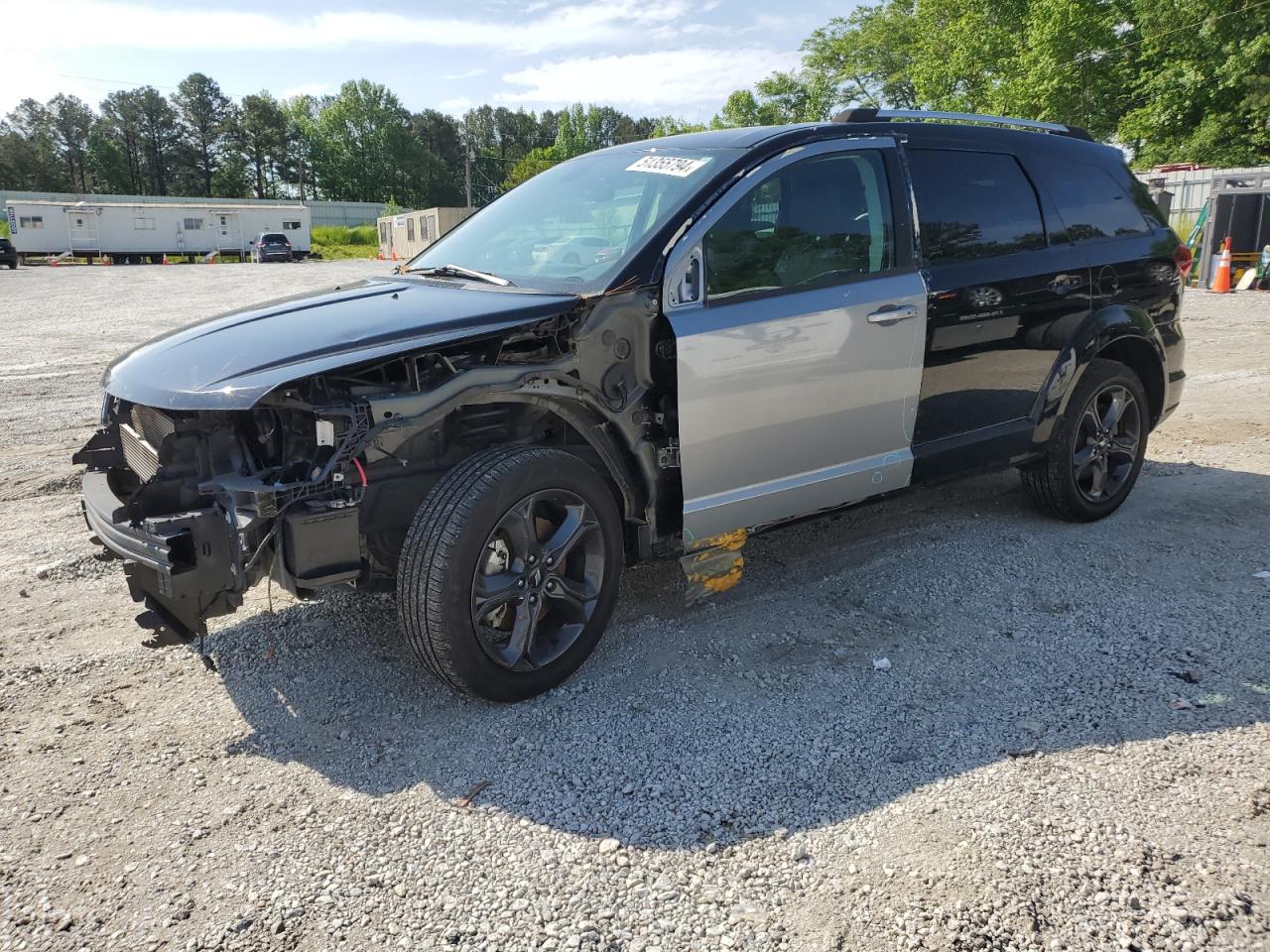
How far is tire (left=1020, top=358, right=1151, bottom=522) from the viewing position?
490 cm

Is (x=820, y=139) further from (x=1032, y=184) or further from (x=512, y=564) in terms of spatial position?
(x=512, y=564)

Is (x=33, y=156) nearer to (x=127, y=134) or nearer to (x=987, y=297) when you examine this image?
(x=127, y=134)

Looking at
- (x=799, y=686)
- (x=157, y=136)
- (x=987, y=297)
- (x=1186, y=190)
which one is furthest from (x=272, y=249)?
(x=157, y=136)

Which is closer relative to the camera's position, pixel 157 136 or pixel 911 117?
pixel 911 117

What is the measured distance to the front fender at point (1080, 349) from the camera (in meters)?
4.73

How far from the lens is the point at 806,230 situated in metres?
3.82

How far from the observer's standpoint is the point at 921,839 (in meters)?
2.58

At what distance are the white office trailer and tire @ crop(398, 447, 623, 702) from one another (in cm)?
5233

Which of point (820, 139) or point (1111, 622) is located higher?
point (820, 139)

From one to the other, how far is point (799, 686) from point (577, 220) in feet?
6.96

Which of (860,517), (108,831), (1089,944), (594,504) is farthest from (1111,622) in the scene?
(108,831)

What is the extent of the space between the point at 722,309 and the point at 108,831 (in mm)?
2597

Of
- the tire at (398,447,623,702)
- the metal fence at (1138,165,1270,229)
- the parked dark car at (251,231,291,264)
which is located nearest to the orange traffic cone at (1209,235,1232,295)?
the metal fence at (1138,165,1270,229)

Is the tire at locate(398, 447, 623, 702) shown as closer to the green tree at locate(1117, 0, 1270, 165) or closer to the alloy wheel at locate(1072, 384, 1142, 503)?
the alloy wheel at locate(1072, 384, 1142, 503)
